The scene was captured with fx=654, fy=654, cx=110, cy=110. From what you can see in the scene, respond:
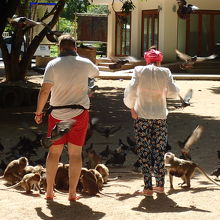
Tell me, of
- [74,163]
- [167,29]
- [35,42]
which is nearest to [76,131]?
[74,163]

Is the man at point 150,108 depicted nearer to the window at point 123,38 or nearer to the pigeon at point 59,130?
the pigeon at point 59,130

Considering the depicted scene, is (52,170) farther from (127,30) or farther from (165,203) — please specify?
(127,30)

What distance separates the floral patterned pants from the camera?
7.55 meters

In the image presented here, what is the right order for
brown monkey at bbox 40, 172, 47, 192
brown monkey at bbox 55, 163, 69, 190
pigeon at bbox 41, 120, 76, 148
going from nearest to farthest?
pigeon at bbox 41, 120, 76, 148 < brown monkey at bbox 40, 172, 47, 192 < brown monkey at bbox 55, 163, 69, 190

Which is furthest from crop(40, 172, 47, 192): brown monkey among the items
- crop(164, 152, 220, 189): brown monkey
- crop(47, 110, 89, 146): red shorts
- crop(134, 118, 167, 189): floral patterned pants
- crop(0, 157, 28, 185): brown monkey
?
crop(164, 152, 220, 189): brown monkey

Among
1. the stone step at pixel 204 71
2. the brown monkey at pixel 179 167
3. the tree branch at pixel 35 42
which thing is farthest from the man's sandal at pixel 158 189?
the stone step at pixel 204 71

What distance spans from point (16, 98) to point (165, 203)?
11.3m

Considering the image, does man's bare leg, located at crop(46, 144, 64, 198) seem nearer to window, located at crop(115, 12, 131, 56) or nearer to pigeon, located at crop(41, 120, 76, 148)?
pigeon, located at crop(41, 120, 76, 148)

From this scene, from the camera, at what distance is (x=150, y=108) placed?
750 cm

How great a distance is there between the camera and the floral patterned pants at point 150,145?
24.8ft

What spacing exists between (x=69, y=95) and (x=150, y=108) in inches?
40.6

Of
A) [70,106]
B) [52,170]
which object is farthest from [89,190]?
[70,106]

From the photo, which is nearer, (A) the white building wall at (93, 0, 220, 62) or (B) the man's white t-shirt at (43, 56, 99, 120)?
(B) the man's white t-shirt at (43, 56, 99, 120)

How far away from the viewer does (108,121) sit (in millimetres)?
15406
